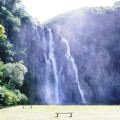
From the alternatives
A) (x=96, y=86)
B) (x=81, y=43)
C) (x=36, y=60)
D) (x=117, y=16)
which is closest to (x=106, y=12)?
(x=117, y=16)

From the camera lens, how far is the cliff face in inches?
3034

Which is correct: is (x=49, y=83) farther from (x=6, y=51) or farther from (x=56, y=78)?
(x=6, y=51)

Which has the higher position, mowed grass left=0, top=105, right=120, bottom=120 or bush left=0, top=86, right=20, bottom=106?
bush left=0, top=86, right=20, bottom=106

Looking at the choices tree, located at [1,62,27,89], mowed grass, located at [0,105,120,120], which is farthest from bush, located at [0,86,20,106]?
mowed grass, located at [0,105,120,120]

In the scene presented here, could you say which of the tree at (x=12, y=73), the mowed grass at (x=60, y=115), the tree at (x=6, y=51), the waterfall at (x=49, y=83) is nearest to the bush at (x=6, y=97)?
the tree at (x=12, y=73)

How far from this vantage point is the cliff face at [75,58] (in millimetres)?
77062

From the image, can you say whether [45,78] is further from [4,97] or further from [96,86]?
[4,97]

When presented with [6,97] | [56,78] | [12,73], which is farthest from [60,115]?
[56,78]

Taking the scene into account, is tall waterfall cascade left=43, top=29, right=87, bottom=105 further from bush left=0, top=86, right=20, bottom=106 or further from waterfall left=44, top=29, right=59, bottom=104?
bush left=0, top=86, right=20, bottom=106

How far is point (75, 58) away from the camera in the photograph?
90.4 meters

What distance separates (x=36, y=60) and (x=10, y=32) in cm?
805

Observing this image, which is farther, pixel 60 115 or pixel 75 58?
pixel 75 58

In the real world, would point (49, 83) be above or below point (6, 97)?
above

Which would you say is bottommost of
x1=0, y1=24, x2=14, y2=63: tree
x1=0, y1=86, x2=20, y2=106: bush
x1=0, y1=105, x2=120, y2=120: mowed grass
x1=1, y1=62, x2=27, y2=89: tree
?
x1=0, y1=105, x2=120, y2=120: mowed grass
